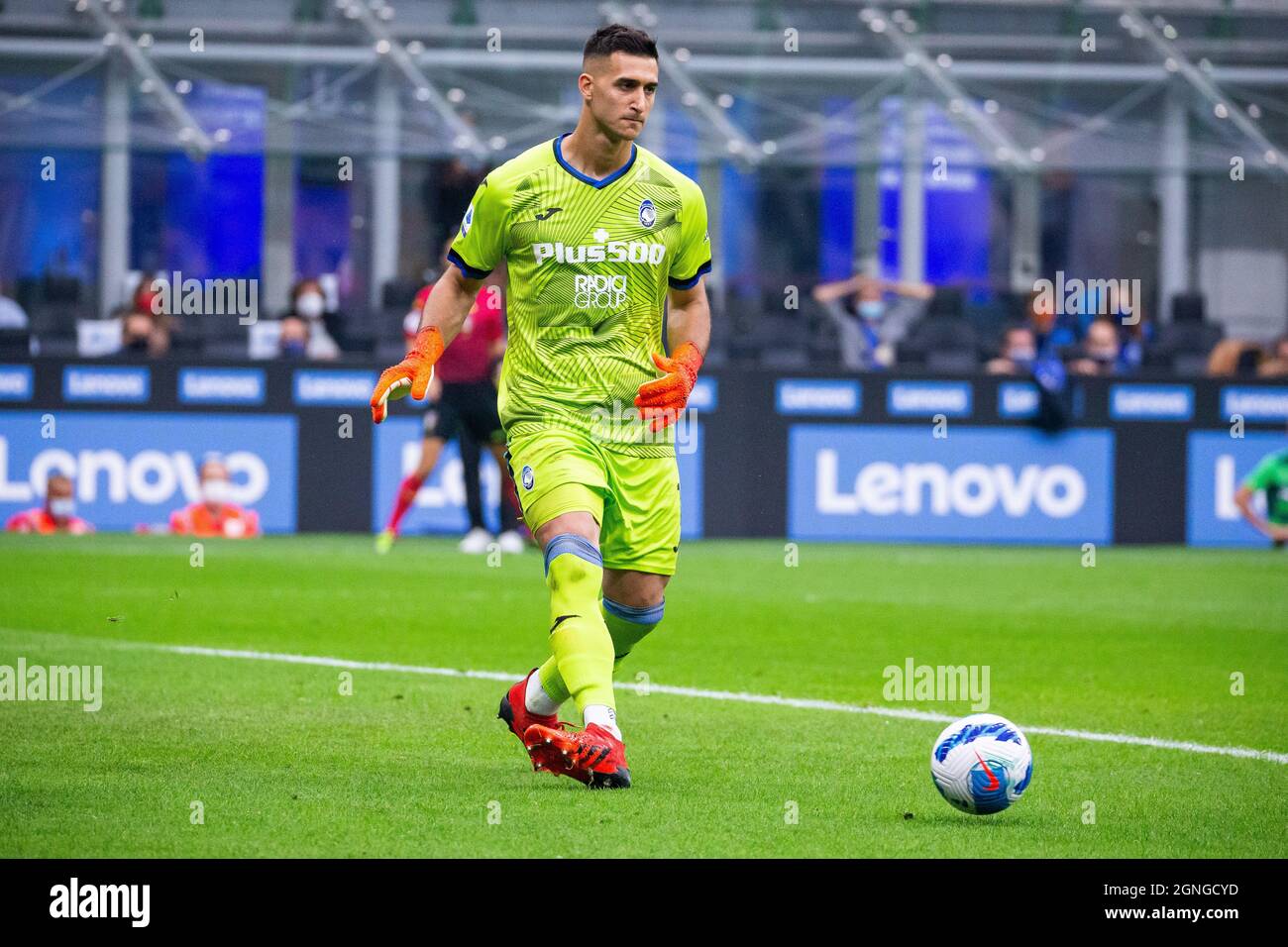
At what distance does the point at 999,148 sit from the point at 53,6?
11226 mm

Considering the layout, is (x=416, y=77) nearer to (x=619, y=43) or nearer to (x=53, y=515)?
(x=53, y=515)

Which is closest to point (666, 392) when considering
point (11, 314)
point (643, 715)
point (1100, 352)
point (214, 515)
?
point (643, 715)

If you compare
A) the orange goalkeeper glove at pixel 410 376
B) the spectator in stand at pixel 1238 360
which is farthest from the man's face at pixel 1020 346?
the orange goalkeeper glove at pixel 410 376

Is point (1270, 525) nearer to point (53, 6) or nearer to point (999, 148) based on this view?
point (999, 148)

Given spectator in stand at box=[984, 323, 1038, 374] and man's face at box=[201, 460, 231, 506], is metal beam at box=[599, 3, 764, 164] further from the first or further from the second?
man's face at box=[201, 460, 231, 506]

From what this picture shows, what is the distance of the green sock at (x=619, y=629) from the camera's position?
7016 millimetres

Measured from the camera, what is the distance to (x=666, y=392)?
688cm

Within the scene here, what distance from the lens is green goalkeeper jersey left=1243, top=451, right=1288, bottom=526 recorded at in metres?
18.5

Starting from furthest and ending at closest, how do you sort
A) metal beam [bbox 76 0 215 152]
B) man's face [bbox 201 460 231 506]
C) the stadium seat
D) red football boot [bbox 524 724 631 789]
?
metal beam [bbox 76 0 215 152], the stadium seat, man's face [bbox 201 460 231 506], red football boot [bbox 524 724 631 789]

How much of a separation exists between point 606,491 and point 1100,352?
1483cm

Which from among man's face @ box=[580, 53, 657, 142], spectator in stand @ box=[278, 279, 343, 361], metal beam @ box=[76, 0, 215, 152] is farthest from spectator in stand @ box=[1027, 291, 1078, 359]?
man's face @ box=[580, 53, 657, 142]

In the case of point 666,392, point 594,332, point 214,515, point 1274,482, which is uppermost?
point 594,332

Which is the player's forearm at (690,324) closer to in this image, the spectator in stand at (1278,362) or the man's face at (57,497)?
the man's face at (57,497)

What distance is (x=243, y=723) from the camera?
26.0 ft
